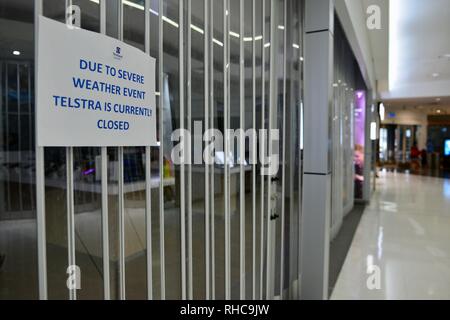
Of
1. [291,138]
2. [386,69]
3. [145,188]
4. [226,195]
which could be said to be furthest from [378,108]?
[145,188]

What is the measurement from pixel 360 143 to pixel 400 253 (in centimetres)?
473

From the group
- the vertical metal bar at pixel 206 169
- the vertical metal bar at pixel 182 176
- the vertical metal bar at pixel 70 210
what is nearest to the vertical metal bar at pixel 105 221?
the vertical metal bar at pixel 70 210

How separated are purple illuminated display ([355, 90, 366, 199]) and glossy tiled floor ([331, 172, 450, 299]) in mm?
651

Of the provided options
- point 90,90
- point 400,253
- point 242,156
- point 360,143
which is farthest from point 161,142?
point 360,143

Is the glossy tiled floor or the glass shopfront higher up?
the glass shopfront

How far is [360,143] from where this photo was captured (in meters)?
8.73

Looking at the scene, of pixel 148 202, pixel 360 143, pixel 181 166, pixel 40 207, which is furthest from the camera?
pixel 360 143

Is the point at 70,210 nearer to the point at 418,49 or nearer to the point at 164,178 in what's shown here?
the point at 164,178

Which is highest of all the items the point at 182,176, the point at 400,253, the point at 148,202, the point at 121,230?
the point at 182,176

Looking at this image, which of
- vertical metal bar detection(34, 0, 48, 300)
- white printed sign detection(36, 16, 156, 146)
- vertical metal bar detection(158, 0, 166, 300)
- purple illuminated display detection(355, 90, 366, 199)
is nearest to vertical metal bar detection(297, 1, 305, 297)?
vertical metal bar detection(158, 0, 166, 300)

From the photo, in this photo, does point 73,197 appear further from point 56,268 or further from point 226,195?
point 226,195

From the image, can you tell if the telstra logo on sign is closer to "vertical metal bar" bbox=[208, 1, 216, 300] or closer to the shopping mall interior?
the shopping mall interior

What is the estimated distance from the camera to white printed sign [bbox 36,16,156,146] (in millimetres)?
1001

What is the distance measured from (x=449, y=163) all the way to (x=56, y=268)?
75.9 feet
